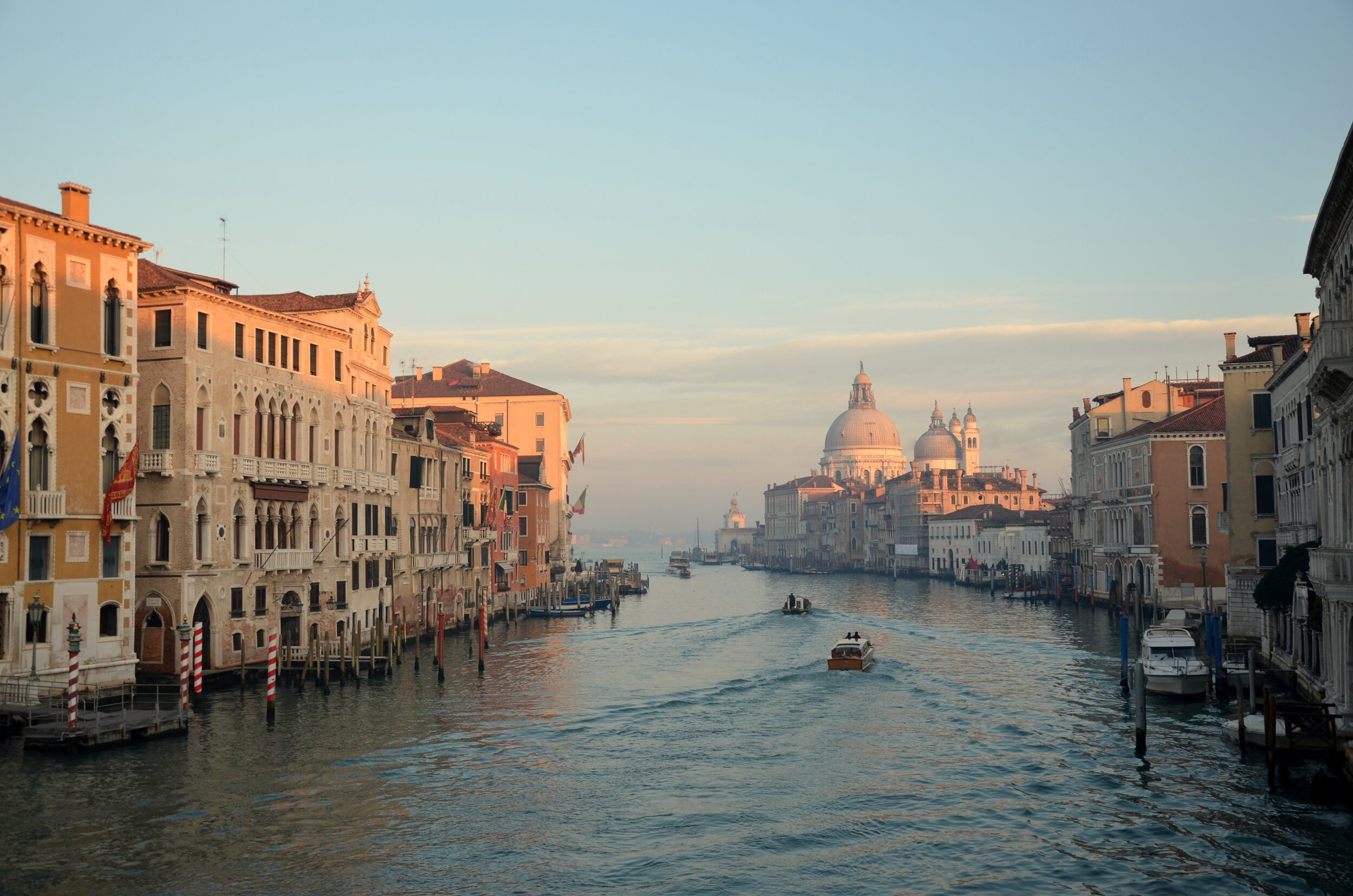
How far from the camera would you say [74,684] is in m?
27.0

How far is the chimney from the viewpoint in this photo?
Answer: 3141 cm

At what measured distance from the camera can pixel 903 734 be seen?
31844 millimetres

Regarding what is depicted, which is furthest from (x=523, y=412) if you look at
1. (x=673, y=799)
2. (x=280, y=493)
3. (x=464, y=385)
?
(x=673, y=799)

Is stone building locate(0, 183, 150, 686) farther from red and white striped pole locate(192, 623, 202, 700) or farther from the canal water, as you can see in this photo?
the canal water

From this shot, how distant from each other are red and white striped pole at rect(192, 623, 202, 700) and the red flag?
360 cm

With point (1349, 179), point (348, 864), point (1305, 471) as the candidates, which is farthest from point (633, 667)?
point (1349, 179)

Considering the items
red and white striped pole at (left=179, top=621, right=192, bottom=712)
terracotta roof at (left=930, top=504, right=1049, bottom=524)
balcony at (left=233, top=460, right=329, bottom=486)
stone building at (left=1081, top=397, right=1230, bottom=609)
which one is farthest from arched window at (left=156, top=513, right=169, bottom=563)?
terracotta roof at (left=930, top=504, right=1049, bottom=524)

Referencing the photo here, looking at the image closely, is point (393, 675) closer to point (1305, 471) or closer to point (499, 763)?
point (499, 763)

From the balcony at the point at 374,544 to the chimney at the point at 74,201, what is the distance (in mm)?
16459

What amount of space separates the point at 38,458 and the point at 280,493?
410 inches

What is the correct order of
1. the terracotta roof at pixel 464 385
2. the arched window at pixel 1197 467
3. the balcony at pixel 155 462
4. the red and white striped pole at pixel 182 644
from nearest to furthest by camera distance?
the red and white striped pole at pixel 182 644 → the balcony at pixel 155 462 → the arched window at pixel 1197 467 → the terracotta roof at pixel 464 385

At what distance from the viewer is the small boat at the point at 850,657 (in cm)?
4481

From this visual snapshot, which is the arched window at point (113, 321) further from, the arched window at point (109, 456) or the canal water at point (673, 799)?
the canal water at point (673, 799)

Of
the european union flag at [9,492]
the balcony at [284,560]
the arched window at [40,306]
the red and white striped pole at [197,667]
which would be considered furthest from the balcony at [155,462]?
the european union flag at [9,492]
